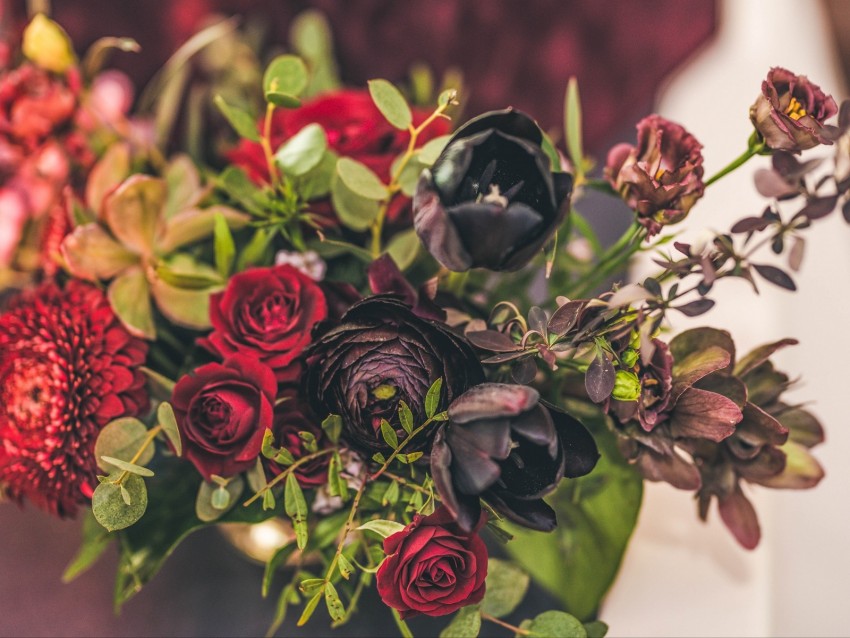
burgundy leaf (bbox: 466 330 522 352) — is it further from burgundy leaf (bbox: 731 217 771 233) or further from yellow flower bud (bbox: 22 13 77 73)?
yellow flower bud (bbox: 22 13 77 73)

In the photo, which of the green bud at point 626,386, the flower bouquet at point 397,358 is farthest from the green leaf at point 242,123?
the green bud at point 626,386

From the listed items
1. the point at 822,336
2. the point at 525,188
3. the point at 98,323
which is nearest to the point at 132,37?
the point at 98,323

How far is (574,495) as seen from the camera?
15.6 inches

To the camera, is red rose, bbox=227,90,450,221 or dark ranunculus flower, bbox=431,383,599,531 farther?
red rose, bbox=227,90,450,221

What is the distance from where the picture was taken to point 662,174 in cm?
31

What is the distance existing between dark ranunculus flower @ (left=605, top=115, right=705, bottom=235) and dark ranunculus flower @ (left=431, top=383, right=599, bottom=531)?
0.11 meters

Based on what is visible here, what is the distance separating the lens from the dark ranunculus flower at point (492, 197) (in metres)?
0.27

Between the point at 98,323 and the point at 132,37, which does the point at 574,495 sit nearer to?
the point at 98,323

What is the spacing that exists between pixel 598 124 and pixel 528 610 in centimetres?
67

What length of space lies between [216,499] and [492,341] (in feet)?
0.52

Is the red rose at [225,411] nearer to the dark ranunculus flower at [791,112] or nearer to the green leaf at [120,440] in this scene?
the green leaf at [120,440]

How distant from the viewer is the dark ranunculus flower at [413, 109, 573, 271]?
27 cm

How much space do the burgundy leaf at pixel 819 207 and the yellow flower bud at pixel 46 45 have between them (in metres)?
0.46

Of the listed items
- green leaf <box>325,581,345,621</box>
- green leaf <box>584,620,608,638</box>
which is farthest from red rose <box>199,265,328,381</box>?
green leaf <box>584,620,608,638</box>
